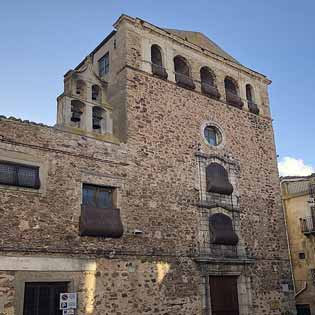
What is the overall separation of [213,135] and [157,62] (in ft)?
12.8

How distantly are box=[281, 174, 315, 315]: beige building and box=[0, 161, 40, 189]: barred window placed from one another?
53.7 ft

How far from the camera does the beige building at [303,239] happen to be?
74.0 feet

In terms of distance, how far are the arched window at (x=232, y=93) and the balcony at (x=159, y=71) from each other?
3.67 meters

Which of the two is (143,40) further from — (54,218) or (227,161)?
(54,218)

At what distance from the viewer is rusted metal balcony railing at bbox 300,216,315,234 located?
898 inches

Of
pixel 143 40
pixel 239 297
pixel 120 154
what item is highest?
pixel 143 40

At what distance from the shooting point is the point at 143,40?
16625mm

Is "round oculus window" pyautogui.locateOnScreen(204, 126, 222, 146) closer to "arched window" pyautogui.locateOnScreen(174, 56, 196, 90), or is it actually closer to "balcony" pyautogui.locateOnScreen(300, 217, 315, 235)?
"arched window" pyautogui.locateOnScreen(174, 56, 196, 90)

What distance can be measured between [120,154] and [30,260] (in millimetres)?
4663

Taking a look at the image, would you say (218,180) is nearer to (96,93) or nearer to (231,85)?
(231,85)

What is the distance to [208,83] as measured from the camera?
61.6 ft

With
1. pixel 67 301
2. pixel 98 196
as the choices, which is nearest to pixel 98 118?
pixel 98 196

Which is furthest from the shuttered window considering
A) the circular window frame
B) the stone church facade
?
the circular window frame

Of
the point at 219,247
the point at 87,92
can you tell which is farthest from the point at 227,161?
the point at 87,92
